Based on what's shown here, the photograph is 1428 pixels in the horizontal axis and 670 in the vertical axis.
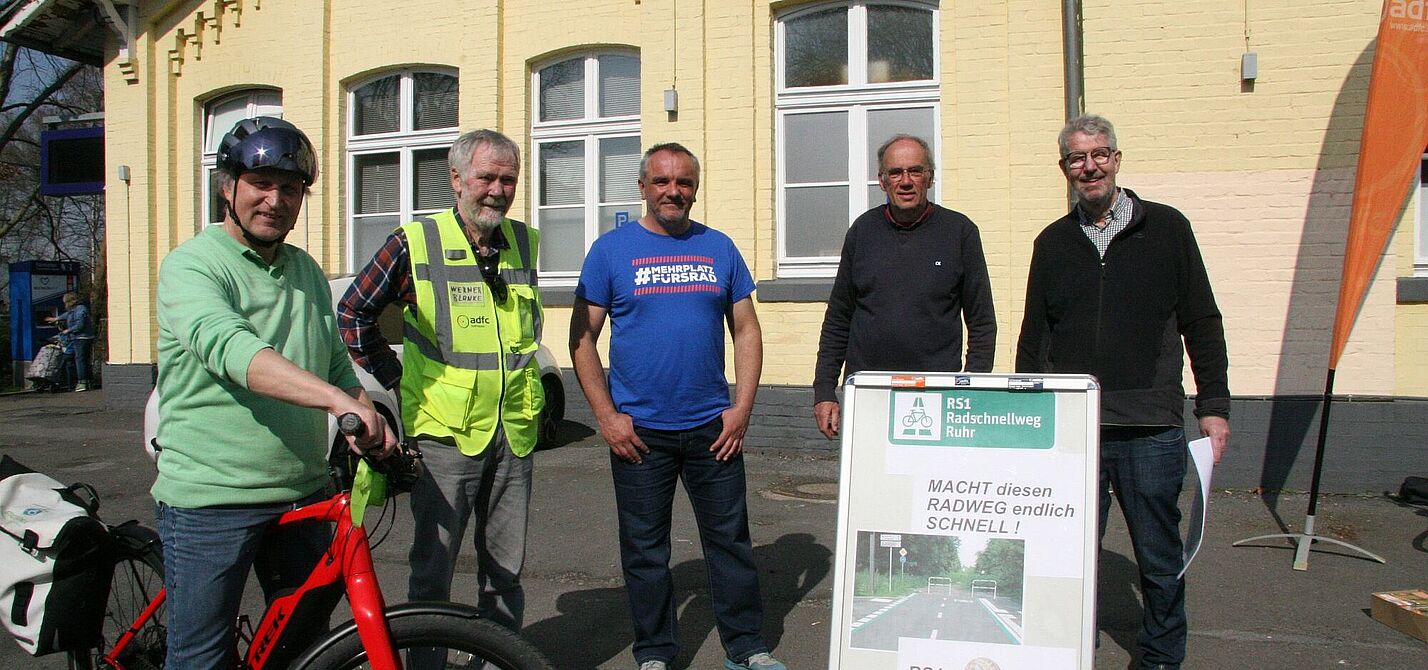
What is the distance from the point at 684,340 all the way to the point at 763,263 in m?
5.25

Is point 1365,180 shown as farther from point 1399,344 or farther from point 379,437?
point 379,437

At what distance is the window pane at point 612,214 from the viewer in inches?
391

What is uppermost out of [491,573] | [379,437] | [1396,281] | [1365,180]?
[1365,180]

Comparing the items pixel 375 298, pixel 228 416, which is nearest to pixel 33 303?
pixel 375 298

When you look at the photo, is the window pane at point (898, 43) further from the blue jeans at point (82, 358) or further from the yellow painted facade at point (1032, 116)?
the blue jeans at point (82, 358)

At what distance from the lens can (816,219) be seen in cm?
905

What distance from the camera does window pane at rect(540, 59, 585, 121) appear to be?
1005 cm

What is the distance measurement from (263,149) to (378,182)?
9.08 m

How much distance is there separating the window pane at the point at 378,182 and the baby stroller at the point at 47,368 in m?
9.91

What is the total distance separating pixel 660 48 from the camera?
9.26 metres

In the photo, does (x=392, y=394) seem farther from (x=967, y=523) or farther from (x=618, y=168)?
(x=967, y=523)

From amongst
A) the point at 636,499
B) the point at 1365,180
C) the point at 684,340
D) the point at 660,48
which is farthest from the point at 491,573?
the point at 660,48

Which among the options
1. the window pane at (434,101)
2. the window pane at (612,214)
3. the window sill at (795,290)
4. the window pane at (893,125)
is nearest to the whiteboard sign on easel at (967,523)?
the window sill at (795,290)

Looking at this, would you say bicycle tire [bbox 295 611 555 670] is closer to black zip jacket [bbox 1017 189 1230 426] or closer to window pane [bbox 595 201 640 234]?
black zip jacket [bbox 1017 189 1230 426]
